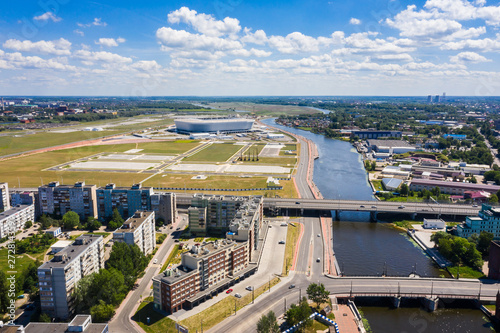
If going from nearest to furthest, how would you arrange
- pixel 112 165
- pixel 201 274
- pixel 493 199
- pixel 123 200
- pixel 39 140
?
pixel 201 274, pixel 123 200, pixel 493 199, pixel 112 165, pixel 39 140

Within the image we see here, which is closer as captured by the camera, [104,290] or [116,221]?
[104,290]

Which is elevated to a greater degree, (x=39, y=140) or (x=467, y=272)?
(x=39, y=140)

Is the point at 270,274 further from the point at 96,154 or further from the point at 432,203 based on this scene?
the point at 96,154

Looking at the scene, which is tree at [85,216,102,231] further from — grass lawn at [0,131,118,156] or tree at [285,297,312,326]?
grass lawn at [0,131,118,156]

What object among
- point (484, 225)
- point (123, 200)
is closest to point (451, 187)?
point (484, 225)

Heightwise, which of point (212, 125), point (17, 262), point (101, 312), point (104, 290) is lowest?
point (17, 262)

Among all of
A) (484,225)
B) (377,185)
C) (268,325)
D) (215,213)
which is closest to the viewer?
(268,325)

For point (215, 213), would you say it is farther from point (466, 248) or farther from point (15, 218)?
point (466, 248)
